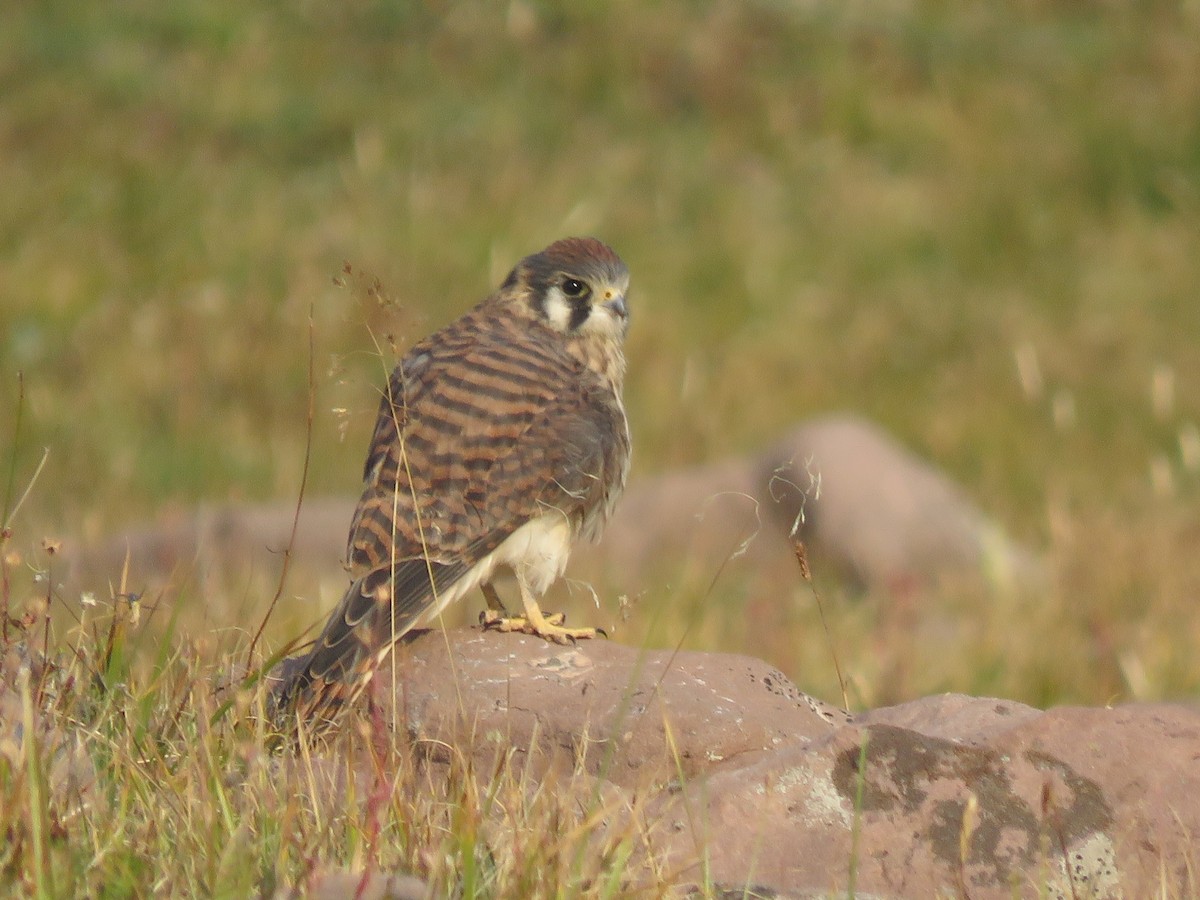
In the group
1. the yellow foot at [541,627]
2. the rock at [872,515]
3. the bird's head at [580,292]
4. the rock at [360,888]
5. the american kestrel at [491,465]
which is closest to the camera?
the rock at [360,888]

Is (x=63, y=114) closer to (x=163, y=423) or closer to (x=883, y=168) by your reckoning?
(x=163, y=423)

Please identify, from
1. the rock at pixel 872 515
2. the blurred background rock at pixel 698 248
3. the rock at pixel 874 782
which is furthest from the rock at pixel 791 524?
the rock at pixel 874 782

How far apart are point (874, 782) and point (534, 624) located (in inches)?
42.1

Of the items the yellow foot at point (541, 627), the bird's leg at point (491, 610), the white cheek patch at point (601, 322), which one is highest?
the white cheek patch at point (601, 322)

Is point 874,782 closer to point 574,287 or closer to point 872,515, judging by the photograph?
point 574,287

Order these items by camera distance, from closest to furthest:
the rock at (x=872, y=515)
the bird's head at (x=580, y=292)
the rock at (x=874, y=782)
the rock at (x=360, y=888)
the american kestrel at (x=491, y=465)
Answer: the rock at (x=360, y=888), the rock at (x=874, y=782), the american kestrel at (x=491, y=465), the bird's head at (x=580, y=292), the rock at (x=872, y=515)

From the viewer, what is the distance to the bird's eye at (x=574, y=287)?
420cm

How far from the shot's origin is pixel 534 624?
12.0 ft

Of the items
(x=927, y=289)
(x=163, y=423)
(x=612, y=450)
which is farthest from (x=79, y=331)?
(x=612, y=450)

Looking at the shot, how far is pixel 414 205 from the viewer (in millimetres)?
9289

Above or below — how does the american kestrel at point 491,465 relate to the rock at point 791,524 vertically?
above

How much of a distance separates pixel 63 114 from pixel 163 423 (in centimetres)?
294

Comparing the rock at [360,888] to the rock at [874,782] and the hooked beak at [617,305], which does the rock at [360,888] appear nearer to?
the rock at [874,782]

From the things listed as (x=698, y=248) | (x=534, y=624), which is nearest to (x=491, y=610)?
(x=534, y=624)
